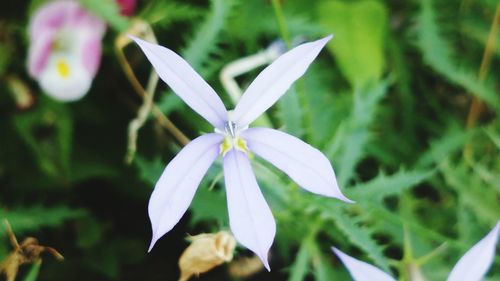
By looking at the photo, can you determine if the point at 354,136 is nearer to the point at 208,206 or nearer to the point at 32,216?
the point at 208,206

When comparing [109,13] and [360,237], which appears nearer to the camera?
[360,237]

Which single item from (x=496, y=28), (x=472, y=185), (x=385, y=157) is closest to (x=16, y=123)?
(x=385, y=157)

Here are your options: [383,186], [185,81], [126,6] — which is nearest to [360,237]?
[383,186]

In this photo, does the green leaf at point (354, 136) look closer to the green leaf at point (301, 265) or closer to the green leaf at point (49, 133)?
the green leaf at point (301, 265)

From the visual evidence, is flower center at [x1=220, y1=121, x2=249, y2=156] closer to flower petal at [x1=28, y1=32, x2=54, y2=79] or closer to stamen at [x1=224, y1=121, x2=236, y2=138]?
stamen at [x1=224, y1=121, x2=236, y2=138]

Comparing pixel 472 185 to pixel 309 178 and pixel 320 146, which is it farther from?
pixel 309 178

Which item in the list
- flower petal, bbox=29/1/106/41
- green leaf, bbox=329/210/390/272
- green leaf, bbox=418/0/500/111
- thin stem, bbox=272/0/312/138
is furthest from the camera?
green leaf, bbox=418/0/500/111

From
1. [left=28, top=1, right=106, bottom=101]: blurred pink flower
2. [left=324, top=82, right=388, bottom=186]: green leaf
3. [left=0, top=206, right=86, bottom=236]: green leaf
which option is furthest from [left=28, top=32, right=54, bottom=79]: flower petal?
[left=324, top=82, right=388, bottom=186]: green leaf
